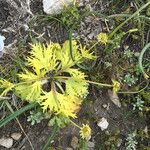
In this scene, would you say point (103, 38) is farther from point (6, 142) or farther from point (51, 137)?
point (6, 142)

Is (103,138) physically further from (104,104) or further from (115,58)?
(115,58)

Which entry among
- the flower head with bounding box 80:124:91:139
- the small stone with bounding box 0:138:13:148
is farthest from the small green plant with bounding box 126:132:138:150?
the small stone with bounding box 0:138:13:148

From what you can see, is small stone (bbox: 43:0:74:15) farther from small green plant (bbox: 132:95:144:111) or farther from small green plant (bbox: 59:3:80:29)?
small green plant (bbox: 132:95:144:111)

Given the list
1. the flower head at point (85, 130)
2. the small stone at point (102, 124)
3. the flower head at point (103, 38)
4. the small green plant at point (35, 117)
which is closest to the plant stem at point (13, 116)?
the small green plant at point (35, 117)

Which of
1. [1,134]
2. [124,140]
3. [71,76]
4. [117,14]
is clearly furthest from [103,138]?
[117,14]

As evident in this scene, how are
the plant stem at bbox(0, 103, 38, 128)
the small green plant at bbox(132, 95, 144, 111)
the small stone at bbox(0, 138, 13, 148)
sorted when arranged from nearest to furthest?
the plant stem at bbox(0, 103, 38, 128) < the small stone at bbox(0, 138, 13, 148) < the small green plant at bbox(132, 95, 144, 111)

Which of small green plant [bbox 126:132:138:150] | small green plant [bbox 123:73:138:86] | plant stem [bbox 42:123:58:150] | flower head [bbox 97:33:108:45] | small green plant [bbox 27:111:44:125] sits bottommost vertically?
small green plant [bbox 126:132:138:150]

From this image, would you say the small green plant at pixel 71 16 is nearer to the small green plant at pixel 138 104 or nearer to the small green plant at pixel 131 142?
the small green plant at pixel 138 104

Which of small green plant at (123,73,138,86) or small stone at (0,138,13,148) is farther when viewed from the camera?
small green plant at (123,73,138,86)
